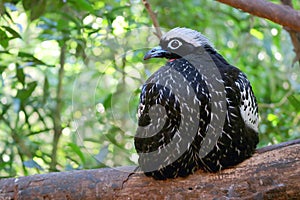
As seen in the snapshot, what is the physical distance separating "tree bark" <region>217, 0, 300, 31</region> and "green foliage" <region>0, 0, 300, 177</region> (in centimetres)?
44

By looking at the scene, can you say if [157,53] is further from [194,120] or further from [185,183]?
[185,183]

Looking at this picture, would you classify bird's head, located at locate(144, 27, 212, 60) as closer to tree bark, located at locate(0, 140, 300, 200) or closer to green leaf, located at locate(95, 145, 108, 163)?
tree bark, located at locate(0, 140, 300, 200)

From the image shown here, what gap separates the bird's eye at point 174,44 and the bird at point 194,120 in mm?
90

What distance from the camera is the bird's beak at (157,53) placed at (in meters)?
1.93

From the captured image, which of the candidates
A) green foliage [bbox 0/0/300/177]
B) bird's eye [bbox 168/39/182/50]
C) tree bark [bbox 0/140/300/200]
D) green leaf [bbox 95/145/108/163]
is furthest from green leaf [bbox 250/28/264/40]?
tree bark [bbox 0/140/300/200]

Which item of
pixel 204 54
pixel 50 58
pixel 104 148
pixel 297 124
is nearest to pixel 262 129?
pixel 297 124

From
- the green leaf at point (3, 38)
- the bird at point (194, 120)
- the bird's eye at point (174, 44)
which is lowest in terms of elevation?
the bird at point (194, 120)

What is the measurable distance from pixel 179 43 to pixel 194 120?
0.35 meters

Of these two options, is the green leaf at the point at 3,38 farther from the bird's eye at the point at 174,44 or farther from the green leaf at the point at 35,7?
the bird's eye at the point at 174,44

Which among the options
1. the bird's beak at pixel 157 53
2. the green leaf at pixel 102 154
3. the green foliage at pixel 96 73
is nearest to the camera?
the bird's beak at pixel 157 53

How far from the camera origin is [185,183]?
1.86 metres

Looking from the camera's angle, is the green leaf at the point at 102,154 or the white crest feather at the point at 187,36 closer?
the white crest feather at the point at 187,36

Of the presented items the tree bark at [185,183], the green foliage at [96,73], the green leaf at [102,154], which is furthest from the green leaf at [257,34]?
the tree bark at [185,183]

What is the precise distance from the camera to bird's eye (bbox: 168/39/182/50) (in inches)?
78.1
